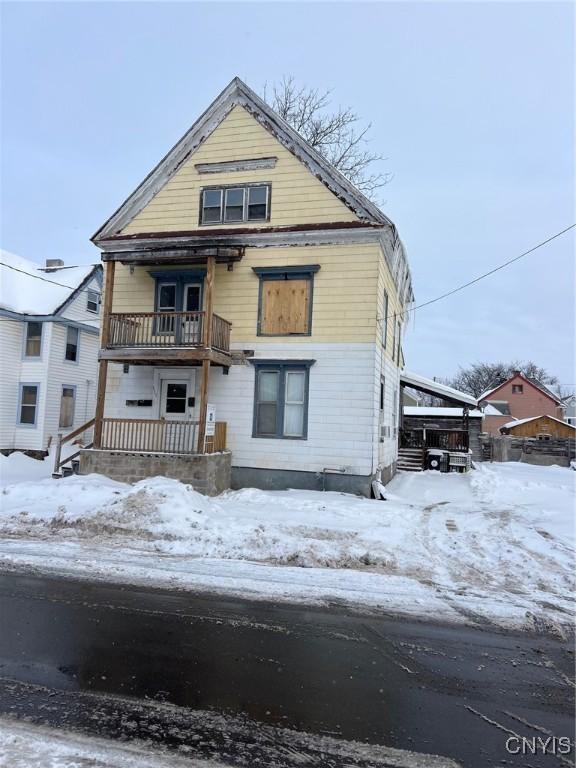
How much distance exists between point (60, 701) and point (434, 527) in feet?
23.9

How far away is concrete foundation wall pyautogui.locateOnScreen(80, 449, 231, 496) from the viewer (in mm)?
12086

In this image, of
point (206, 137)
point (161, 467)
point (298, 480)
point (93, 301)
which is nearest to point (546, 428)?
point (298, 480)

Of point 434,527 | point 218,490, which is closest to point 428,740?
point 434,527

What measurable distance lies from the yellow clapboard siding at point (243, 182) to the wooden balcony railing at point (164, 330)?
3.02 meters

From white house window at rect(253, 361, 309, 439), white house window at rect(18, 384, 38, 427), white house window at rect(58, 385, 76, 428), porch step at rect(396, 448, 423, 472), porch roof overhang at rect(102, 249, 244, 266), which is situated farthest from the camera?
white house window at rect(58, 385, 76, 428)

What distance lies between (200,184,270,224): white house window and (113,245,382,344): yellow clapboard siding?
4.06 ft

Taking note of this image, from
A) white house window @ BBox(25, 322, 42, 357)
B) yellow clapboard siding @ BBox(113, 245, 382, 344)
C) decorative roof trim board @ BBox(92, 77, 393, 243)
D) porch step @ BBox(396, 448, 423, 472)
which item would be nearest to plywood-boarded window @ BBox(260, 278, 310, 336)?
yellow clapboard siding @ BBox(113, 245, 382, 344)

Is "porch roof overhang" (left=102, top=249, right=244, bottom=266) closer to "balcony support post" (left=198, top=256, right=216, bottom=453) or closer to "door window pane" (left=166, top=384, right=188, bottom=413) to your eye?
"balcony support post" (left=198, top=256, right=216, bottom=453)

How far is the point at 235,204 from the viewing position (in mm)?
14539

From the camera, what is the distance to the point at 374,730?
3.34 m

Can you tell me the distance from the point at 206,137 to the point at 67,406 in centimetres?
1446

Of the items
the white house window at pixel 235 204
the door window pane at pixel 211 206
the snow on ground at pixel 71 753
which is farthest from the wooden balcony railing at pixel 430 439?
the snow on ground at pixel 71 753

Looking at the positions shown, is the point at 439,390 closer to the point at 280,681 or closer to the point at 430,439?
the point at 430,439

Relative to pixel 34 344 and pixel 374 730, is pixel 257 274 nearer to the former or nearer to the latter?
pixel 374 730
